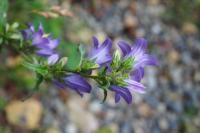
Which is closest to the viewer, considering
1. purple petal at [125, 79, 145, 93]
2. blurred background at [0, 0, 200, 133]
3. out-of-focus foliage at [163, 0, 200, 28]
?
purple petal at [125, 79, 145, 93]

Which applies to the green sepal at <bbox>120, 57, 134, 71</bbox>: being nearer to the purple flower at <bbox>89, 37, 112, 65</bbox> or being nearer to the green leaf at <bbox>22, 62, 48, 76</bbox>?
the purple flower at <bbox>89, 37, 112, 65</bbox>

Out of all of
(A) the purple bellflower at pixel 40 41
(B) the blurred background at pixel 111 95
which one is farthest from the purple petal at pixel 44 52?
(B) the blurred background at pixel 111 95

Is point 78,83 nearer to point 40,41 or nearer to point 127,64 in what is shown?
point 127,64

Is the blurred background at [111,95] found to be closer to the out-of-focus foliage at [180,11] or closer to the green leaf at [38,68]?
the out-of-focus foliage at [180,11]

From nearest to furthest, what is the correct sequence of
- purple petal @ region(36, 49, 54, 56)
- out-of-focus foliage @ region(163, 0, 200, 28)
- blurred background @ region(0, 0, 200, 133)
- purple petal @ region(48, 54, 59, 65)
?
purple petal @ region(48, 54, 59, 65) < purple petal @ region(36, 49, 54, 56) < blurred background @ region(0, 0, 200, 133) < out-of-focus foliage @ region(163, 0, 200, 28)

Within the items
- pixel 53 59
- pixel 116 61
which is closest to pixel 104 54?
pixel 116 61

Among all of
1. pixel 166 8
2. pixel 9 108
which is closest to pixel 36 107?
pixel 9 108

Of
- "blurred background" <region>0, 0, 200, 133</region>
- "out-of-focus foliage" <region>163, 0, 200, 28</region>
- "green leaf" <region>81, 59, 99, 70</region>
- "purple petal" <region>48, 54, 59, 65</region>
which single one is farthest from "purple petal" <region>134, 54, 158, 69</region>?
"out-of-focus foliage" <region>163, 0, 200, 28</region>
